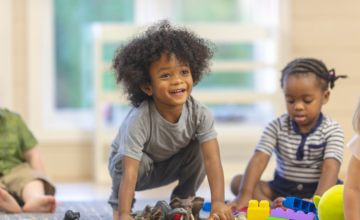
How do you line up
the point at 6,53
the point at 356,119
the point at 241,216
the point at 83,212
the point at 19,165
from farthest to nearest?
the point at 6,53 < the point at 19,165 < the point at 83,212 < the point at 241,216 < the point at 356,119

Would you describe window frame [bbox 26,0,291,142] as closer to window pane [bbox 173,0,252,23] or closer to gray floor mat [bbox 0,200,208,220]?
window pane [bbox 173,0,252,23]

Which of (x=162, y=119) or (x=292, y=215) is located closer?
(x=292, y=215)

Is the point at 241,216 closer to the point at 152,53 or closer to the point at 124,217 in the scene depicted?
the point at 124,217

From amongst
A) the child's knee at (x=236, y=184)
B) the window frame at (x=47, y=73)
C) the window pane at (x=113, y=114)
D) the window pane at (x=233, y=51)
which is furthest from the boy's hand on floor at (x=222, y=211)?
the window pane at (x=233, y=51)

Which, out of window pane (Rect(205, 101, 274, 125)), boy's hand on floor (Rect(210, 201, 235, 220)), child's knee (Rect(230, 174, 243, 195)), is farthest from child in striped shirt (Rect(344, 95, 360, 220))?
window pane (Rect(205, 101, 274, 125))

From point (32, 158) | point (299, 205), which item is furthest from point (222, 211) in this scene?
point (32, 158)

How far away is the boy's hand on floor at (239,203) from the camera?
1175mm

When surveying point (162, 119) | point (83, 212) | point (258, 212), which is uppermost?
point (162, 119)

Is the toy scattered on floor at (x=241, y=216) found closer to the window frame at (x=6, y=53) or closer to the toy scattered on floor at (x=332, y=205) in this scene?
the toy scattered on floor at (x=332, y=205)

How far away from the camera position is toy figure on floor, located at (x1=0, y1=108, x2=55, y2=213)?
4.38ft

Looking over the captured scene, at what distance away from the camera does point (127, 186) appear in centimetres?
98

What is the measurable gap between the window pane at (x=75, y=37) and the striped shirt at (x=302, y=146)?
1.38 metres

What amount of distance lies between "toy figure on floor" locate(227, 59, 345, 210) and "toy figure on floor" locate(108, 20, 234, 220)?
0.61 ft

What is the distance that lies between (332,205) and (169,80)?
48cm
